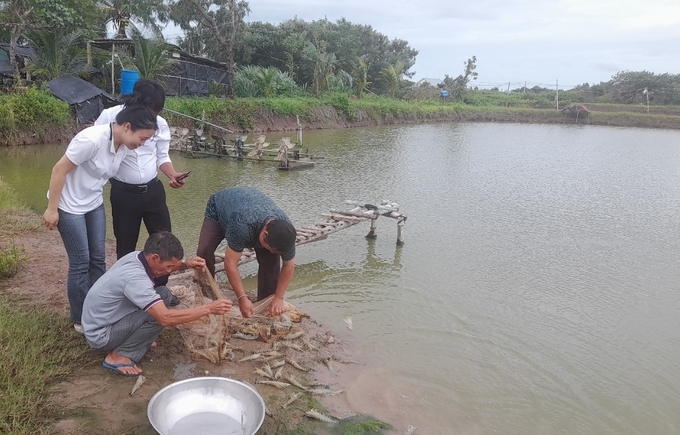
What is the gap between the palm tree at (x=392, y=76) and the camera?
3756cm

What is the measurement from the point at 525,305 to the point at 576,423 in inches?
90.0

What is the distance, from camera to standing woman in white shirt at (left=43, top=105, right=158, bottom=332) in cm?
328

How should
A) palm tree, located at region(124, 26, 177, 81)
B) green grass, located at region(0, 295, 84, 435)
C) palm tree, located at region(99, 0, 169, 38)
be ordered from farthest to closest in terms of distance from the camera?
1. palm tree, located at region(99, 0, 169, 38)
2. palm tree, located at region(124, 26, 177, 81)
3. green grass, located at region(0, 295, 84, 435)

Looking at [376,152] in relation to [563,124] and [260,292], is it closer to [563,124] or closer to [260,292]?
[260,292]

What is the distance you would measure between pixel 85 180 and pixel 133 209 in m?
0.58

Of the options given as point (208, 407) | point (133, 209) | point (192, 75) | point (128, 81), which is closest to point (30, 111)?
point (128, 81)

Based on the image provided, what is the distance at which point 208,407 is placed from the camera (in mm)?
3195

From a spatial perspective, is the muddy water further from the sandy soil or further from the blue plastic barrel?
the blue plastic barrel

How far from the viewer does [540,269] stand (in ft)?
24.5

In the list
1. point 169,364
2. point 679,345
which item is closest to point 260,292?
point 169,364

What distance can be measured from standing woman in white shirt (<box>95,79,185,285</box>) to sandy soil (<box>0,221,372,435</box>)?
0.64 metres

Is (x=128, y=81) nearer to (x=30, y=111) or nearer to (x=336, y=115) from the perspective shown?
(x=30, y=111)

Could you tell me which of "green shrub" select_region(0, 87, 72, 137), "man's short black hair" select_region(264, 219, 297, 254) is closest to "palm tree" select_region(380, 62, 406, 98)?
"green shrub" select_region(0, 87, 72, 137)

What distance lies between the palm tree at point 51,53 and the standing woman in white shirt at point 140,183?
16379mm
